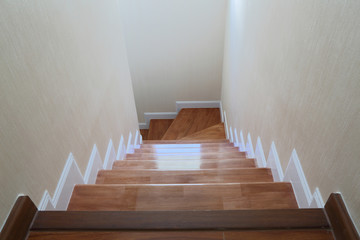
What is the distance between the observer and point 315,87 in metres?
1.32

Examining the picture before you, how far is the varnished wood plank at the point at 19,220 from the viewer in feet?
3.65

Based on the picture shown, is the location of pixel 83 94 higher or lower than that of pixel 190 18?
higher

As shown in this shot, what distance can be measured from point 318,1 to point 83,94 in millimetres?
1445

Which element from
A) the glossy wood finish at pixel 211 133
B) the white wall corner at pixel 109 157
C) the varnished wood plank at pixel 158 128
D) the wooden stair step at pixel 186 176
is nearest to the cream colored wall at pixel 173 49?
the varnished wood plank at pixel 158 128

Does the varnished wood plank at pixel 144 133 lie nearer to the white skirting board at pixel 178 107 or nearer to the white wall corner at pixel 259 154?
the white skirting board at pixel 178 107

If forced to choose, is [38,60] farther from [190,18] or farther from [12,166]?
[190,18]

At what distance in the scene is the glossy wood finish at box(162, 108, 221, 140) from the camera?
604 cm

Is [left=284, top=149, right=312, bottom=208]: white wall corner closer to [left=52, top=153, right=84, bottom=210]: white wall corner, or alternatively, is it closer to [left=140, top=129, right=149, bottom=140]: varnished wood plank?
[left=52, top=153, right=84, bottom=210]: white wall corner

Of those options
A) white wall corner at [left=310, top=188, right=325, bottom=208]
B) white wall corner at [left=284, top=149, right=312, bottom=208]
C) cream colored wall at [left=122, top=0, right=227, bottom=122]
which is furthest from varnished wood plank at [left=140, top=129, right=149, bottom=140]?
white wall corner at [left=310, top=188, right=325, bottom=208]

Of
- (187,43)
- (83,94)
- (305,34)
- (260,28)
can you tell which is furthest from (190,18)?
(305,34)

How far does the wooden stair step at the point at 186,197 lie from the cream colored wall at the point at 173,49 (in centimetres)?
365

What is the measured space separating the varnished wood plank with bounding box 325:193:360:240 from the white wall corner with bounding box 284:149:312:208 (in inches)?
10.5

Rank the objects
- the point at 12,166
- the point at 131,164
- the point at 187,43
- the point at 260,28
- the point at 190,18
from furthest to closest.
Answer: the point at 187,43 < the point at 190,18 < the point at 131,164 < the point at 260,28 < the point at 12,166

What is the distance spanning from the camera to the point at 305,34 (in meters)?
1.42
